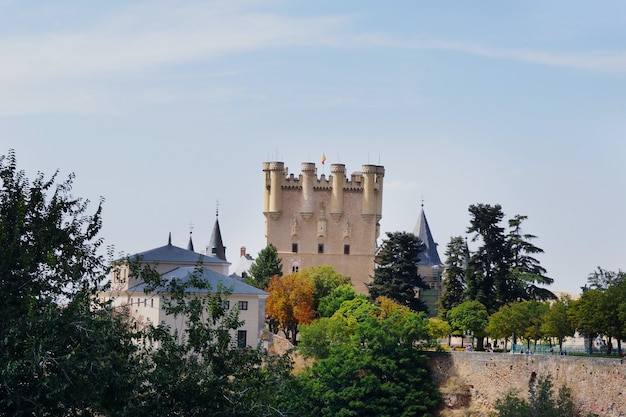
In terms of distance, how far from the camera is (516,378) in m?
47.7

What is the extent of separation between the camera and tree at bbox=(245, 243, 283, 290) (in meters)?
74.1

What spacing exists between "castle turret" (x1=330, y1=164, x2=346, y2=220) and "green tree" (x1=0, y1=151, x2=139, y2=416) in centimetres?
6168

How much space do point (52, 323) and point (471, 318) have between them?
39.1 m

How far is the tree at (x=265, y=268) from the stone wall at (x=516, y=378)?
22.7m

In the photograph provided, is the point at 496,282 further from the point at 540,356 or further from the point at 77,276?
A: the point at 77,276

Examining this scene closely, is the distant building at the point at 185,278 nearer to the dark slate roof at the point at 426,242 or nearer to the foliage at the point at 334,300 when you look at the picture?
the foliage at the point at 334,300

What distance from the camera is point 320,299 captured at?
227 ft

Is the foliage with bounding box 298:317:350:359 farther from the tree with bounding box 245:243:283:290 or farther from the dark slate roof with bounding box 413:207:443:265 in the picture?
the dark slate roof with bounding box 413:207:443:265

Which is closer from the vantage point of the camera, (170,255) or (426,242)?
(170,255)

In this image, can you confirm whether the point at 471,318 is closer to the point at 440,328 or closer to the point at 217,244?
the point at 440,328

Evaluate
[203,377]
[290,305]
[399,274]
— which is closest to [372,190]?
[399,274]

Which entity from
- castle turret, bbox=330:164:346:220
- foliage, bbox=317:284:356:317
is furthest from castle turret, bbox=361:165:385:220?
foliage, bbox=317:284:356:317

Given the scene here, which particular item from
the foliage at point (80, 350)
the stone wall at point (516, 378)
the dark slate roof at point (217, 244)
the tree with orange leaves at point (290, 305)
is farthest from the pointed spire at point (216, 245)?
the foliage at point (80, 350)

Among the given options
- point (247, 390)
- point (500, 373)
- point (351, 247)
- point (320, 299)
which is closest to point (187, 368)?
point (247, 390)
